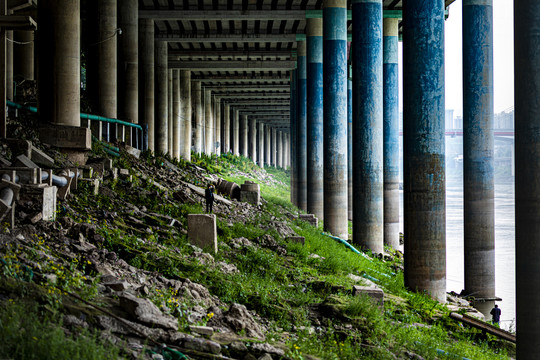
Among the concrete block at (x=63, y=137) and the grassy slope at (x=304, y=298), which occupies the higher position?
the concrete block at (x=63, y=137)

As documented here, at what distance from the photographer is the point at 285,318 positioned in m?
9.32

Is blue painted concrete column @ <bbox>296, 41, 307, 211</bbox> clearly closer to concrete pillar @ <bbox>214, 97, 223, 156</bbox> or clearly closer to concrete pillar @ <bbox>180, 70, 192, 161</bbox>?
concrete pillar @ <bbox>180, 70, 192, 161</bbox>

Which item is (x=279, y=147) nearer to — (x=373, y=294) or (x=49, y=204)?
(x=373, y=294)

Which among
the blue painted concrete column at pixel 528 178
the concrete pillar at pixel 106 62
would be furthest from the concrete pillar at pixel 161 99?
the blue painted concrete column at pixel 528 178

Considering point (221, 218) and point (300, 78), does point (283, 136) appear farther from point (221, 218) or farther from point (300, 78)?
point (221, 218)

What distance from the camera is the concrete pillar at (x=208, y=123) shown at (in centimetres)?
5807

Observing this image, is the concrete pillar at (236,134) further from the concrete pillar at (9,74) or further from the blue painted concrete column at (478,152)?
the blue painted concrete column at (478,152)

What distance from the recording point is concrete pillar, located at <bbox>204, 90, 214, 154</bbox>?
191 feet

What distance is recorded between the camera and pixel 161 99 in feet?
120

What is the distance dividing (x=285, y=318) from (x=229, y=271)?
101 inches

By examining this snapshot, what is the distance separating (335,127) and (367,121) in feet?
20.1

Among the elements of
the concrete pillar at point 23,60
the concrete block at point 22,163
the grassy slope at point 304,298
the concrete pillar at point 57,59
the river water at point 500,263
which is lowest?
the river water at point 500,263

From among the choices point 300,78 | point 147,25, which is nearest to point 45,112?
point 147,25

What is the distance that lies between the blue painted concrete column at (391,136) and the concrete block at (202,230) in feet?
45.3
